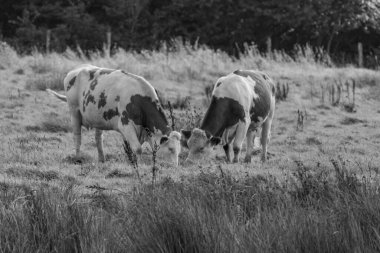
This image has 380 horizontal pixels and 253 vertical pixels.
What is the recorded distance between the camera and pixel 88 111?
1125 centimetres

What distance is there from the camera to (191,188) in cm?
736

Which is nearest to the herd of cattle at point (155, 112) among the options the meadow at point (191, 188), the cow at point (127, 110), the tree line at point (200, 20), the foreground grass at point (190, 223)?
the cow at point (127, 110)

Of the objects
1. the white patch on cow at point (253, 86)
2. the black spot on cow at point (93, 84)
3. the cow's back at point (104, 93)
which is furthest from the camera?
the white patch on cow at point (253, 86)

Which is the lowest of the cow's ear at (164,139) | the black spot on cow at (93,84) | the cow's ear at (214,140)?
the cow's ear at (214,140)

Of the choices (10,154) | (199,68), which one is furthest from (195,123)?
(199,68)

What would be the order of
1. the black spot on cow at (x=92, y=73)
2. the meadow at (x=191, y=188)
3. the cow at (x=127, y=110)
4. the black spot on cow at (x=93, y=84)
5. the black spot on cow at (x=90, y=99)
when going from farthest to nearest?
the black spot on cow at (x=92, y=73)
the black spot on cow at (x=93, y=84)
the black spot on cow at (x=90, y=99)
the cow at (x=127, y=110)
the meadow at (x=191, y=188)

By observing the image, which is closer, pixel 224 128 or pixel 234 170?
pixel 234 170

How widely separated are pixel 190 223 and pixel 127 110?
485cm

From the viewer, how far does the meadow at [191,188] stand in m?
6.04

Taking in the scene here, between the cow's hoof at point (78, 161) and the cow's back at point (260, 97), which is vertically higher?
the cow's back at point (260, 97)

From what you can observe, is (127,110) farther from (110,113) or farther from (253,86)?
(253,86)

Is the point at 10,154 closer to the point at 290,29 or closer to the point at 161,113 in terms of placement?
the point at 161,113

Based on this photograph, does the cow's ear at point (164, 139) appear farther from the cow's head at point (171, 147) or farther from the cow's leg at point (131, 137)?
the cow's leg at point (131, 137)

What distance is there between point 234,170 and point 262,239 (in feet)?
12.9
